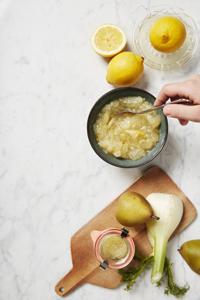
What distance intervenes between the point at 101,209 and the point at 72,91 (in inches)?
13.8

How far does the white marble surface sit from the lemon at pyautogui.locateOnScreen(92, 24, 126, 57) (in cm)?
5

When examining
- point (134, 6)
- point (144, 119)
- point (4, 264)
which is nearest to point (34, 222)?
point (4, 264)

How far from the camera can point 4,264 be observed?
1403mm

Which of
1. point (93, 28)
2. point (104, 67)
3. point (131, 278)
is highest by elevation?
point (93, 28)

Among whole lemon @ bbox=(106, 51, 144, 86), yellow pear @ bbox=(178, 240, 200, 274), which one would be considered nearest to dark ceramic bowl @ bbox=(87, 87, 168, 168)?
whole lemon @ bbox=(106, 51, 144, 86)

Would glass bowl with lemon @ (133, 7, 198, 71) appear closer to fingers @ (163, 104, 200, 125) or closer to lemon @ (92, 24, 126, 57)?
lemon @ (92, 24, 126, 57)

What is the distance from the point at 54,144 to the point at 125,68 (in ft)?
0.99

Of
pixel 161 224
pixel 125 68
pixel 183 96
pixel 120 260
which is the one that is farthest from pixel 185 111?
pixel 120 260

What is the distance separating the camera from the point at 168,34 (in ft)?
4.21

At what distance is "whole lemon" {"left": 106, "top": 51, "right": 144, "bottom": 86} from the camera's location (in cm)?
130

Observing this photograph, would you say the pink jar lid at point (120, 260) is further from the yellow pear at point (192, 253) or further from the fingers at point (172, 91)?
the fingers at point (172, 91)

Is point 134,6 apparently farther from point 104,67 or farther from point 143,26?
point 104,67

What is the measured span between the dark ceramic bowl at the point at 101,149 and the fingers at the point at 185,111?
140 millimetres

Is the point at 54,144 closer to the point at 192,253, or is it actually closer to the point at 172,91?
the point at 172,91
